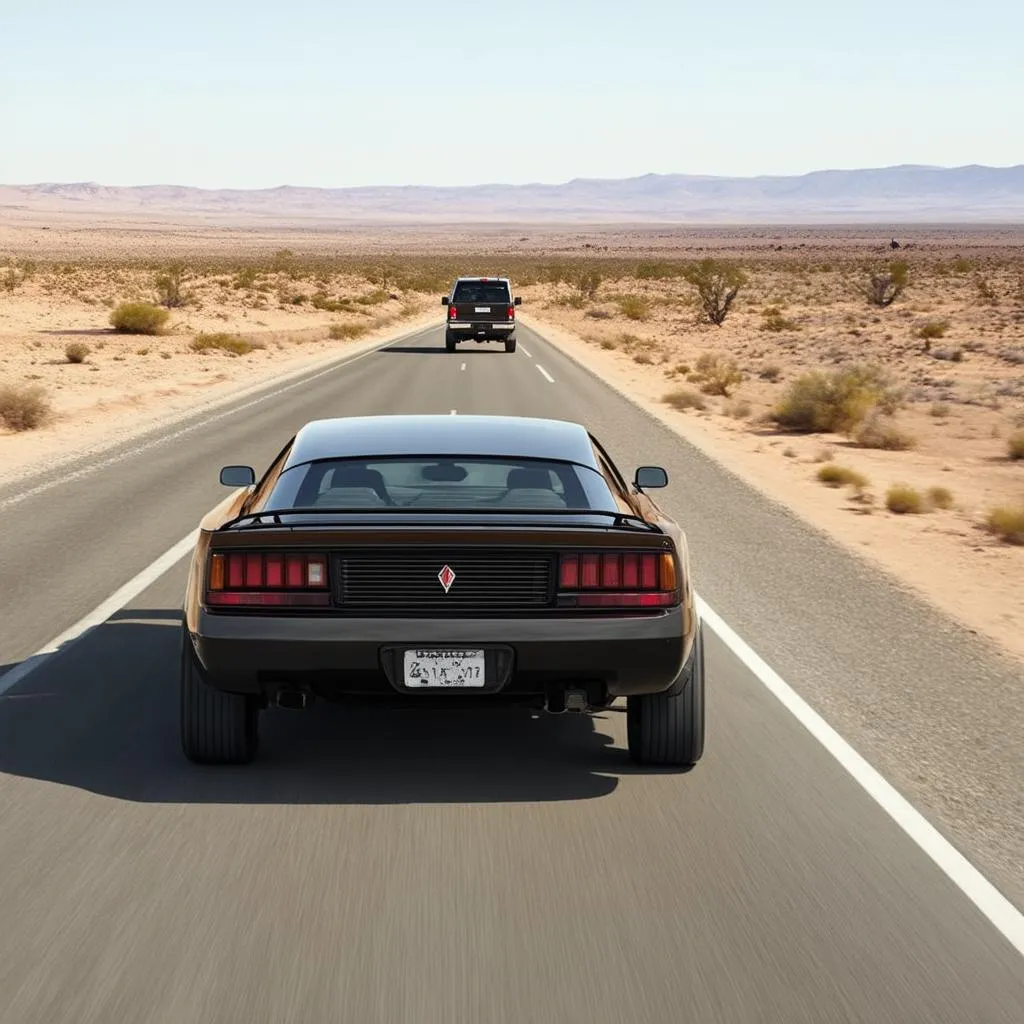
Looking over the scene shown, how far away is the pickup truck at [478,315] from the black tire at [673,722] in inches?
1316

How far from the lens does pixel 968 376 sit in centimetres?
3425

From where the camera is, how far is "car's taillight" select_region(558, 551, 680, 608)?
17.3 feet

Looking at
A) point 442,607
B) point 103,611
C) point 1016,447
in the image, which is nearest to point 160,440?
point 103,611

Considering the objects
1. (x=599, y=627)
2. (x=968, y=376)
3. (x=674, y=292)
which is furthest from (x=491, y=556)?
(x=674, y=292)

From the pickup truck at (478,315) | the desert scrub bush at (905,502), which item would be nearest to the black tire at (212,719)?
the desert scrub bush at (905,502)

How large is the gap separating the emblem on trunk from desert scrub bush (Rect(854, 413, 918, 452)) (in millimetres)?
17671

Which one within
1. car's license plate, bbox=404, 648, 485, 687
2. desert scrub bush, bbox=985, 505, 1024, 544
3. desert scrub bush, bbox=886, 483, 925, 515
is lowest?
desert scrub bush, bbox=886, 483, 925, 515

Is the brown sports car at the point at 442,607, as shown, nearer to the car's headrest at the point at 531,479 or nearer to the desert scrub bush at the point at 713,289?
the car's headrest at the point at 531,479

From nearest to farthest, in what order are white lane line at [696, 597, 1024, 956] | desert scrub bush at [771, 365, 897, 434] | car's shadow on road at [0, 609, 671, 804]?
white lane line at [696, 597, 1024, 956], car's shadow on road at [0, 609, 671, 804], desert scrub bush at [771, 365, 897, 434]

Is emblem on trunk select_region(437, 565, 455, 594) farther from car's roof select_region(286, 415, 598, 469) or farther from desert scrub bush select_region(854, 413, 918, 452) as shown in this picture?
desert scrub bush select_region(854, 413, 918, 452)

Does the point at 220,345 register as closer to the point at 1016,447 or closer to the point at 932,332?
the point at 932,332

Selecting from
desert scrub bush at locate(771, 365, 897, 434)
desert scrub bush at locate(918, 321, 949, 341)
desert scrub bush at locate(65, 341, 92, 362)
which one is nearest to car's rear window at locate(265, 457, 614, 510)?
desert scrub bush at locate(771, 365, 897, 434)

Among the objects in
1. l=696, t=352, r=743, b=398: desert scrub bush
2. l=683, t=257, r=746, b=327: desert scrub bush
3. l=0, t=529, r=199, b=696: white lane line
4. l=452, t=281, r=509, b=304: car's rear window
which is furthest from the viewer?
l=683, t=257, r=746, b=327: desert scrub bush

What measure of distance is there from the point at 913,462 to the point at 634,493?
14.3 meters
